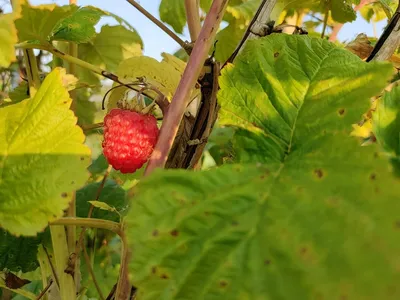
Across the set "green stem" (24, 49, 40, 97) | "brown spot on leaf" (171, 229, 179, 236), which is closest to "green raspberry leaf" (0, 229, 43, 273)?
"green stem" (24, 49, 40, 97)

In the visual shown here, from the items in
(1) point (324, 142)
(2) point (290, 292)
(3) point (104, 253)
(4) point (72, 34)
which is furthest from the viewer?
(3) point (104, 253)

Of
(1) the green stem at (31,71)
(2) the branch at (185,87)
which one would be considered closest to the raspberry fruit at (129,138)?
(2) the branch at (185,87)

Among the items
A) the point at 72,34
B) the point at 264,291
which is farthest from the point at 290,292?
the point at 72,34

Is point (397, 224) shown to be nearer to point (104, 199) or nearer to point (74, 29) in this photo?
point (74, 29)

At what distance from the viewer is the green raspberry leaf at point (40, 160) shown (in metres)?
0.63

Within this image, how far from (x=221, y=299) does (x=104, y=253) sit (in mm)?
1584

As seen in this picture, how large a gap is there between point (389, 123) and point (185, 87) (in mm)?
243

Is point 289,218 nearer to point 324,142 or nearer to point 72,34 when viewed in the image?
point 324,142

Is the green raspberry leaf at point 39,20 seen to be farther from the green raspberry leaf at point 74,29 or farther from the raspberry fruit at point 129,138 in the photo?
the raspberry fruit at point 129,138

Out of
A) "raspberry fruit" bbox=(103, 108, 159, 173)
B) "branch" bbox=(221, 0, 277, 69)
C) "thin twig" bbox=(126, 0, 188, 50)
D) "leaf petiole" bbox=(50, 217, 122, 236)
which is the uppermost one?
"branch" bbox=(221, 0, 277, 69)

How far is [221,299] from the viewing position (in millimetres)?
446

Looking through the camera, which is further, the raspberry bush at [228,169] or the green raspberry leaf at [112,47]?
the green raspberry leaf at [112,47]

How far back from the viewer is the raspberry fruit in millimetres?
764

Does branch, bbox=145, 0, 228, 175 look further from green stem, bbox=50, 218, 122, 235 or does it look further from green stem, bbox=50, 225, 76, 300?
green stem, bbox=50, 225, 76, 300
